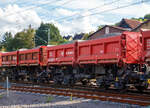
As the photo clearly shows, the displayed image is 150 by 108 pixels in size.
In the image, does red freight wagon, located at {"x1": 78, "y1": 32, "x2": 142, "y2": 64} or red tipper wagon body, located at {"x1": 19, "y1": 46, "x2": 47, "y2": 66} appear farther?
red tipper wagon body, located at {"x1": 19, "y1": 46, "x2": 47, "y2": 66}

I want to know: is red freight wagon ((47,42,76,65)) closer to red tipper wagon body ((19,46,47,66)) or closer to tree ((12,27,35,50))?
red tipper wagon body ((19,46,47,66))

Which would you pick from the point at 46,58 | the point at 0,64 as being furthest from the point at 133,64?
the point at 0,64

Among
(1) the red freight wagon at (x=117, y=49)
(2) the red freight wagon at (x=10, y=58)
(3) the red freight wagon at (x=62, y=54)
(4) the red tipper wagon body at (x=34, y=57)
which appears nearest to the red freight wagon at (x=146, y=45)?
(1) the red freight wagon at (x=117, y=49)

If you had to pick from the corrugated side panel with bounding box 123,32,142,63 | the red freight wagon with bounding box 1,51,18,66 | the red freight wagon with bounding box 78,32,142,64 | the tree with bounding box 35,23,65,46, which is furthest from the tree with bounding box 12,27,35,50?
the corrugated side panel with bounding box 123,32,142,63

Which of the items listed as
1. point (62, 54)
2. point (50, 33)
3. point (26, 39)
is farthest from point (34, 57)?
point (50, 33)

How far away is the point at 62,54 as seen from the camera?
16.6m

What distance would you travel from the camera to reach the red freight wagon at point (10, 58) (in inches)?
914

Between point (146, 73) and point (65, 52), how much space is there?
701cm

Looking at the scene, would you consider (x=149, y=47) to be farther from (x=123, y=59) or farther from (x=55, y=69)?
(x=55, y=69)

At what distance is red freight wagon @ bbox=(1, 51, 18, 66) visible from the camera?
2322cm

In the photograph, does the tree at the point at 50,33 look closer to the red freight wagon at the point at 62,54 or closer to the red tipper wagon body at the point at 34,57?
the red tipper wagon body at the point at 34,57

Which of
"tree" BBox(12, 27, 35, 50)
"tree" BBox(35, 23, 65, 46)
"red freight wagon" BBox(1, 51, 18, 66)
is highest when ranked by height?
"tree" BBox(35, 23, 65, 46)

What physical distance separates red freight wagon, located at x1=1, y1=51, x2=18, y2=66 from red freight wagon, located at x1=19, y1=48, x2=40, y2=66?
0.87 metres

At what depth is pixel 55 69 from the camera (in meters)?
18.1
